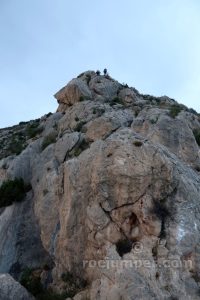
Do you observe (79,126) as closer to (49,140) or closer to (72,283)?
(49,140)

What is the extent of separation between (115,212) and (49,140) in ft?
62.5

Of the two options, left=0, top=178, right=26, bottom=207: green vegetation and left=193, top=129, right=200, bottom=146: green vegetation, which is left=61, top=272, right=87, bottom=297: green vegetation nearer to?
left=0, top=178, right=26, bottom=207: green vegetation

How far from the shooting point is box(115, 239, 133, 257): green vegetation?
2484cm

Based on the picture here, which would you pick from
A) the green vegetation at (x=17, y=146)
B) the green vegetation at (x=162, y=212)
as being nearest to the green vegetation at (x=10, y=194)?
the green vegetation at (x=17, y=146)

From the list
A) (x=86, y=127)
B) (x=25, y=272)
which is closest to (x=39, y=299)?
(x=25, y=272)

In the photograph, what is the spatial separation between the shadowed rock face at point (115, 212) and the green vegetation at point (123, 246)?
58mm

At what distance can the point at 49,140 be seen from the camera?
1734 inches

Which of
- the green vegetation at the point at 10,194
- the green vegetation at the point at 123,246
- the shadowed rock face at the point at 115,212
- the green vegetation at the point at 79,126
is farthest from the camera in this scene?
the green vegetation at the point at 79,126

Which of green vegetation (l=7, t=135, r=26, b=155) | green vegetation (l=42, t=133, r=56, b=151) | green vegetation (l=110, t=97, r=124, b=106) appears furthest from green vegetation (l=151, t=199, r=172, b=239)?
green vegetation (l=110, t=97, r=124, b=106)

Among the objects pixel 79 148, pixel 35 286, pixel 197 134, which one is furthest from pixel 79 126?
pixel 35 286

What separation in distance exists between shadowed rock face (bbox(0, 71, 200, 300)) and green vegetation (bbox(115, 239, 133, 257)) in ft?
0.19

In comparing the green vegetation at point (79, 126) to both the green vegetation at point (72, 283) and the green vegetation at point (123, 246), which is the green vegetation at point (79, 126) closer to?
the green vegetation at point (72, 283)

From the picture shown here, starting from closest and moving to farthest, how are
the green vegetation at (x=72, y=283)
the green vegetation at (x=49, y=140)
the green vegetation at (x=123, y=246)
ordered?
the green vegetation at (x=123, y=246)
the green vegetation at (x=72, y=283)
the green vegetation at (x=49, y=140)

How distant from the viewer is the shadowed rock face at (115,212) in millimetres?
23781
